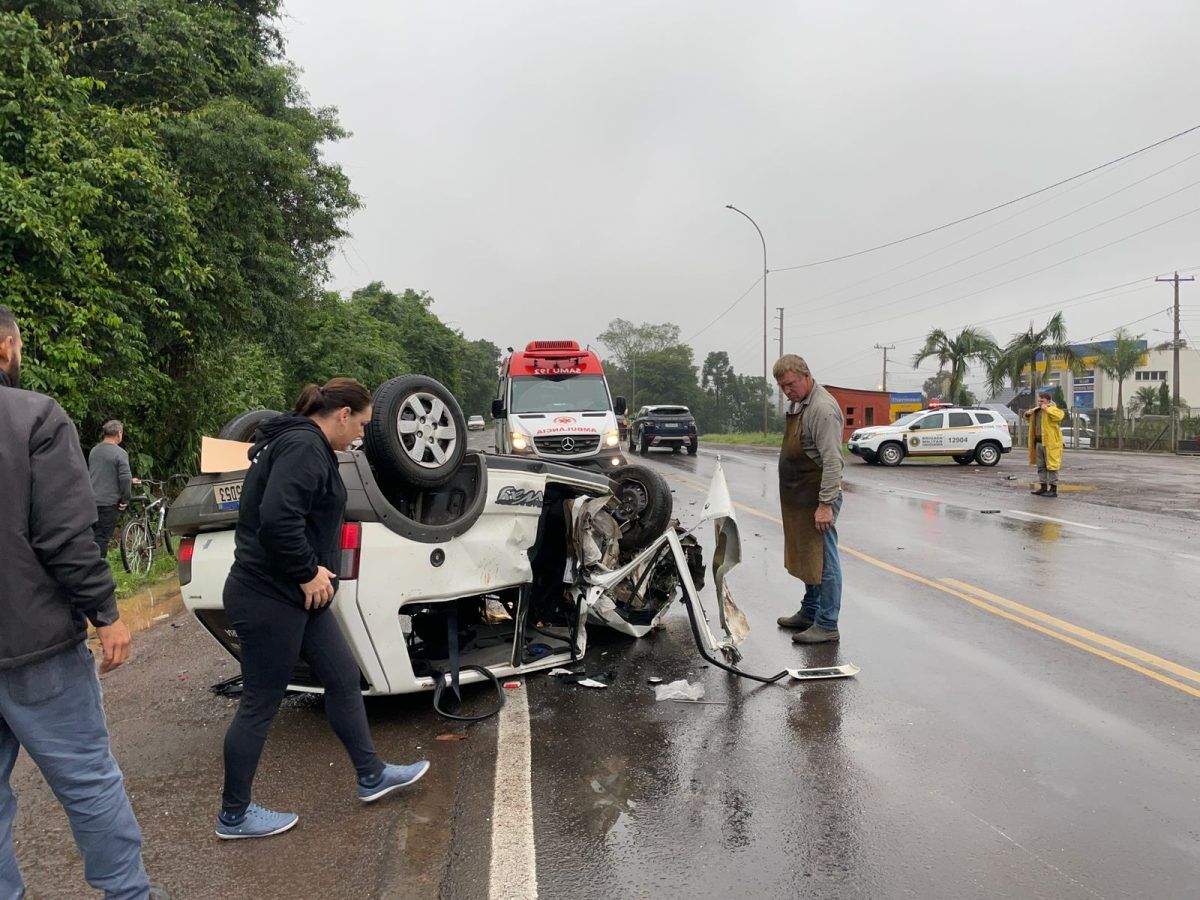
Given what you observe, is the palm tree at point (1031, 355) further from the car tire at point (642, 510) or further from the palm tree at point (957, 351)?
the car tire at point (642, 510)

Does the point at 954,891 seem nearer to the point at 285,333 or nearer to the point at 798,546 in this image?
the point at 798,546

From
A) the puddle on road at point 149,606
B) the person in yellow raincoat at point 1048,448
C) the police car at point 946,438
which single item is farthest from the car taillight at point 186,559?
the police car at point 946,438

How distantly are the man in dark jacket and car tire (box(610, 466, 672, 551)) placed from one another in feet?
12.5

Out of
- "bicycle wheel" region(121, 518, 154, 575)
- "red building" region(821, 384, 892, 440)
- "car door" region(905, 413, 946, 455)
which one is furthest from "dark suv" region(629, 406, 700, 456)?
"bicycle wheel" region(121, 518, 154, 575)

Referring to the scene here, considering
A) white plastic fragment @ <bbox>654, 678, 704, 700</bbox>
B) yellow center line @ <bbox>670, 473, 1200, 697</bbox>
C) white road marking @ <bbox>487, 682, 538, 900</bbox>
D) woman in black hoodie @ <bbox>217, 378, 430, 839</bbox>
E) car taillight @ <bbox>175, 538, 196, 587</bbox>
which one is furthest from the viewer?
yellow center line @ <bbox>670, 473, 1200, 697</bbox>

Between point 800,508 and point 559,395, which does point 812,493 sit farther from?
point 559,395

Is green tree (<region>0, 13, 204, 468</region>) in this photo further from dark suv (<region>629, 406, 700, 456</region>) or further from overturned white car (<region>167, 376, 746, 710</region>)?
dark suv (<region>629, 406, 700, 456</region>)

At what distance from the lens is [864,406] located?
1575 inches

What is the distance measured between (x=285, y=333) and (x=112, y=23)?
18.4 ft

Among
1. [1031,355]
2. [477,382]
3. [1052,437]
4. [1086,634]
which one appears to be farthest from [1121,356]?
[477,382]

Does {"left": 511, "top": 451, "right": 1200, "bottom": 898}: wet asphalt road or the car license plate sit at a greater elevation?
the car license plate

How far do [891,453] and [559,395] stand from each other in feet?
43.9

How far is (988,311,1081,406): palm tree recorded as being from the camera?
38725mm

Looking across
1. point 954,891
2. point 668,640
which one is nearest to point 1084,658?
point 668,640
